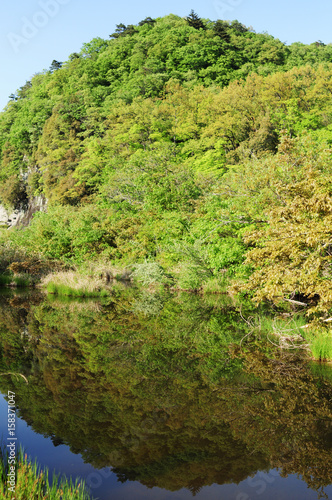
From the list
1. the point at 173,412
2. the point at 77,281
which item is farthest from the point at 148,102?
the point at 173,412

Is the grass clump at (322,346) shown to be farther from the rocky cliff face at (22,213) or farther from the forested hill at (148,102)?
the rocky cliff face at (22,213)

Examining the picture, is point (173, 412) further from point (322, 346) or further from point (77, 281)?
point (77, 281)

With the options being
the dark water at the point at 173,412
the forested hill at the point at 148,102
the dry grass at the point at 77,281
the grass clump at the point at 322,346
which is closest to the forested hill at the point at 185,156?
the forested hill at the point at 148,102

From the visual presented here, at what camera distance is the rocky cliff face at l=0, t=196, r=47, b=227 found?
2904 inches

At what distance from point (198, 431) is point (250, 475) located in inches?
46.7

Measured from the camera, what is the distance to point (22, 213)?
8069cm

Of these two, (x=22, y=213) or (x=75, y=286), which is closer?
(x=75, y=286)

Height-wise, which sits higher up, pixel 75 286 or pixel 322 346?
pixel 75 286

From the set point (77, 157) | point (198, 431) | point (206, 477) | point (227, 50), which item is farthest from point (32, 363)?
point (227, 50)

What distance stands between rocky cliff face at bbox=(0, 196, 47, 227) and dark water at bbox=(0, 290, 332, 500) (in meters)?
63.6

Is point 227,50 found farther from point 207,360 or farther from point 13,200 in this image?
point 207,360

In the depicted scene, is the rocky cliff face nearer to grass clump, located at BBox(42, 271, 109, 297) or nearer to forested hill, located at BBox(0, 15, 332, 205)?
forested hill, located at BBox(0, 15, 332, 205)

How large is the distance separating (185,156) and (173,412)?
142 ft

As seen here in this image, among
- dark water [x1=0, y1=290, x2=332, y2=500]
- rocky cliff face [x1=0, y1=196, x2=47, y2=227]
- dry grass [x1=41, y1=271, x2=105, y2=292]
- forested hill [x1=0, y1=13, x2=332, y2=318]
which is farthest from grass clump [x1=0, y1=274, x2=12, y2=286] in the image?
rocky cliff face [x1=0, y1=196, x2=47, y2=227]
